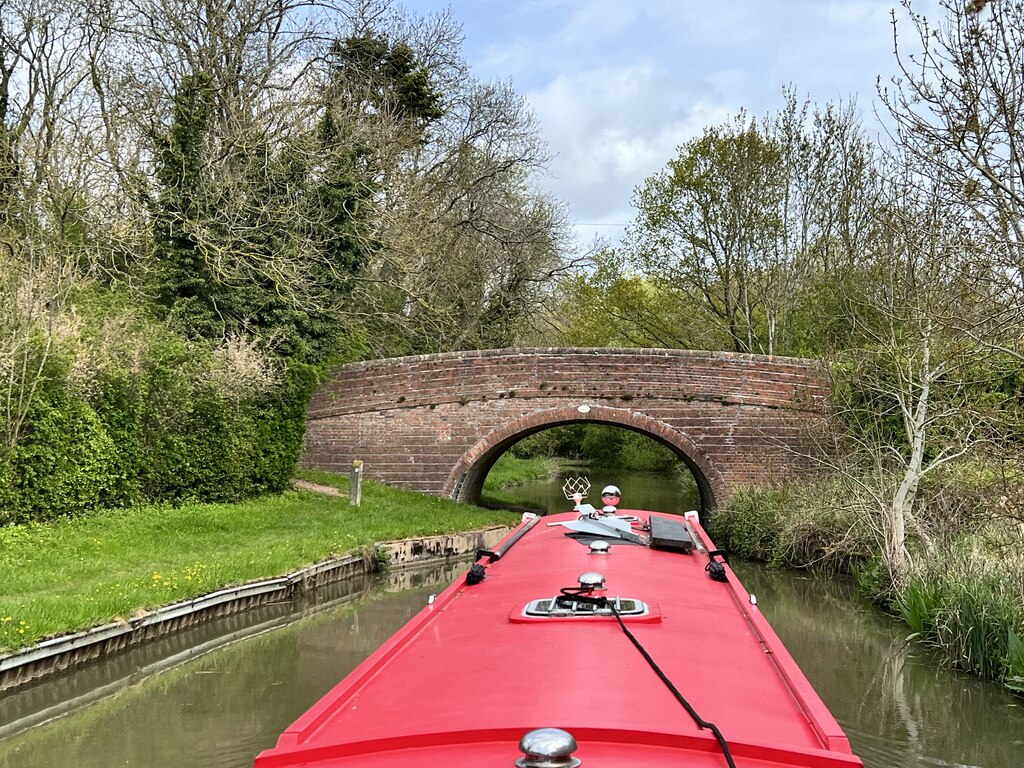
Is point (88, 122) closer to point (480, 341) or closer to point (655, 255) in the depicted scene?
point (480, 341)

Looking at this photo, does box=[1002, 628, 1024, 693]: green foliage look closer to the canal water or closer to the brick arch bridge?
the canal water

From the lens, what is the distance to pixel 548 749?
1.95 meters

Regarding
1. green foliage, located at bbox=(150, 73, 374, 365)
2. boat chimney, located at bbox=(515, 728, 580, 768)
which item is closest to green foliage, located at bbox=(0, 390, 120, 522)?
green foliage, located at bbox=(150, 73, 374, 365)

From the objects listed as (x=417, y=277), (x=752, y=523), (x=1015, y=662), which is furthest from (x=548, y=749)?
(x=417, y=277)

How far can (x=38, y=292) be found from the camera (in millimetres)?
8766

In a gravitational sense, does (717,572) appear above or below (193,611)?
above

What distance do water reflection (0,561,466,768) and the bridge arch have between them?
558 cm

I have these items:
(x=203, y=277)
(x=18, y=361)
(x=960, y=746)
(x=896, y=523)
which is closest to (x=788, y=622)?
(x=896, y=523)

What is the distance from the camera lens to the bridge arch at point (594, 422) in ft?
43.0

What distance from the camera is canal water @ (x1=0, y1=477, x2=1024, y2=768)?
4.89m

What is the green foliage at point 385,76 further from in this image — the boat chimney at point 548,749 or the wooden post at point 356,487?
the boat chimney at point 548,749

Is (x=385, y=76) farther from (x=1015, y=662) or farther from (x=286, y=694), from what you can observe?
(x=1015, y=662)

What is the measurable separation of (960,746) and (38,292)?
355 inches

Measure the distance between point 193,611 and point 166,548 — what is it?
1.68 meters
